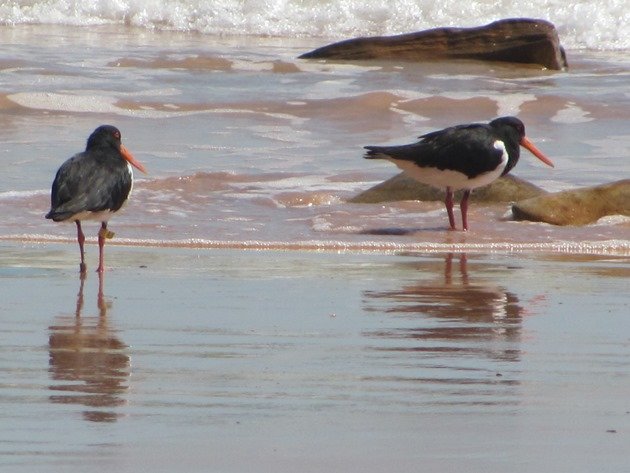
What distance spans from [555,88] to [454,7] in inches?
410

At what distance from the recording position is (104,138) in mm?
7852

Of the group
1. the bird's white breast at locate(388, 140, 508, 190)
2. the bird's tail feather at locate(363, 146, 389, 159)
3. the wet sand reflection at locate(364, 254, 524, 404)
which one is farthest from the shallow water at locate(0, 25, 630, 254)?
the wet sand reflection at locate(364, 254, 524, 404)

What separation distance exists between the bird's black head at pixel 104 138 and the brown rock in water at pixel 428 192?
2503mm

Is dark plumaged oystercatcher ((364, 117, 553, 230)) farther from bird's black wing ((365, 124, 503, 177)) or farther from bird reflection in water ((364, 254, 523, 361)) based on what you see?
bird reflection in water ((364, 254, 523, 361))

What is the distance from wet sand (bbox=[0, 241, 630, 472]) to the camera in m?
3.38

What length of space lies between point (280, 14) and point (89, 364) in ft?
76.3

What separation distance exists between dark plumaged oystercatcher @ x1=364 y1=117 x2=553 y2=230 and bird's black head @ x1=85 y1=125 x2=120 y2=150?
2.14m

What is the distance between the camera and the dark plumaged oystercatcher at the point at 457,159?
9125mm

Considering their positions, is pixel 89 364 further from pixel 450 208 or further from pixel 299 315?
pixel 450 208

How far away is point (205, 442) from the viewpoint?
3.45 meters

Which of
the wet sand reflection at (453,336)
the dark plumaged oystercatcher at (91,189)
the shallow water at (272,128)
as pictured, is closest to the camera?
the wet sand reflection at (453,336)

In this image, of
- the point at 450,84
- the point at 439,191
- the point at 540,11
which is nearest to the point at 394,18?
the point at 540,11

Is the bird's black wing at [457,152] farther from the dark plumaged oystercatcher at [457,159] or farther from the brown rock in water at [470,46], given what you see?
the brown rock in water at [470,46]

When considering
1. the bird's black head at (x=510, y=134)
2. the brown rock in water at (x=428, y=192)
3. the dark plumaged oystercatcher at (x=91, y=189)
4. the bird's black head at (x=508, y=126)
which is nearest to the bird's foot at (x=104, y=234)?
the dark plumaged oystercatcher at (x=91, y=189)
